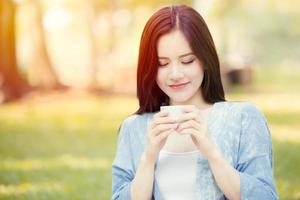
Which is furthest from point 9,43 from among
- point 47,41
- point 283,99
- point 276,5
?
point 276,5

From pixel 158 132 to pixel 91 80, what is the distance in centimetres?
1018

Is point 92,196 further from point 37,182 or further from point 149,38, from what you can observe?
point 149,38

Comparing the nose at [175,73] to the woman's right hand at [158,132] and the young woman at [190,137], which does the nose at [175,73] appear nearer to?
the young woman at [190,137]

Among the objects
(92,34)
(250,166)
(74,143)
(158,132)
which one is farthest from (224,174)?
(92,34)

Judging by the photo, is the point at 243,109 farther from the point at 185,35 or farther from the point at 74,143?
the point at 74,143

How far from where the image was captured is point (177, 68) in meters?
2.21

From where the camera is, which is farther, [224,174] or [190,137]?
[190,137]

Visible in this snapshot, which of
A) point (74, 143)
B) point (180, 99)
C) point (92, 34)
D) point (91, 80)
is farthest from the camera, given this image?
point (92, 34)

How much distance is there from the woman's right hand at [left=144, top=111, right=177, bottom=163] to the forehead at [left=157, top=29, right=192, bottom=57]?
0.72 ft

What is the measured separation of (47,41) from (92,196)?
24.6ft

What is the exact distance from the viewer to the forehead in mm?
2197

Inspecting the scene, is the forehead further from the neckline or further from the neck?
the neckline

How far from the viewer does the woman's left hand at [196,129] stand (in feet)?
6.78

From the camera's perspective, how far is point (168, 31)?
7.23 feet
